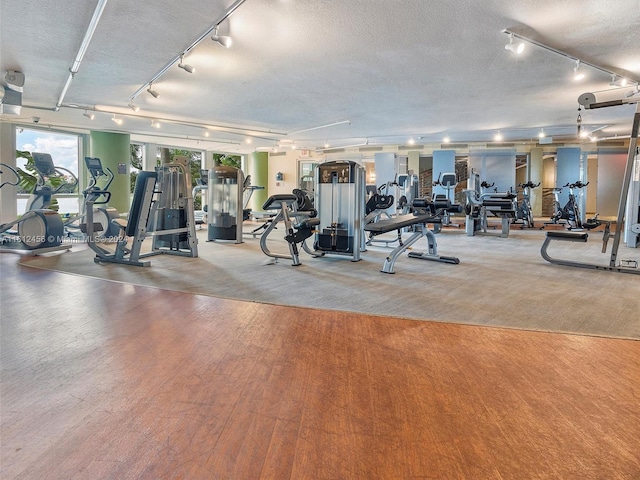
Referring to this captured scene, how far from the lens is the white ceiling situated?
12.8 ft

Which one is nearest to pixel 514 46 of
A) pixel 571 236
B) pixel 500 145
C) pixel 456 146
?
pixel 571 236

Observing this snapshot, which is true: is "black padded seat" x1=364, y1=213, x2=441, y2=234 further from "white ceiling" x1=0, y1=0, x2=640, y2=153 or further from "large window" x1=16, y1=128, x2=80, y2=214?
"large window" x1=16, y1=128, x2=80, y2=214

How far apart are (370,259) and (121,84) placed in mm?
4959

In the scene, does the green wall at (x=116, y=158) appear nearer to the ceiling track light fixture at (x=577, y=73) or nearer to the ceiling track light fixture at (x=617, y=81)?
the ceiling track light fixture at (x=577, y=73)

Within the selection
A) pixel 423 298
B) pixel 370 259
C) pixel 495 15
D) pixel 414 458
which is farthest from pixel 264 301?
pixel 495 15

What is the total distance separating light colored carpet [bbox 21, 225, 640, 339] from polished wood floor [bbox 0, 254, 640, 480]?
387 mm

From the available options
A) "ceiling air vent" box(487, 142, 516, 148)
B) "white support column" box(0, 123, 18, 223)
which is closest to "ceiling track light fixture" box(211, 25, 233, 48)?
"white support column" box(0, 123, 18, 223)

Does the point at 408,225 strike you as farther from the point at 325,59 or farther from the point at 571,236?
the point at 325,59

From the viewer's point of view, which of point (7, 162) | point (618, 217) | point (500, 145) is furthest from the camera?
point (500, 145)

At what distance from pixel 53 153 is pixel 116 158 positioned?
4.62 feet

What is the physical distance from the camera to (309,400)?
1701 mm

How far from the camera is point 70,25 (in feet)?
13.7

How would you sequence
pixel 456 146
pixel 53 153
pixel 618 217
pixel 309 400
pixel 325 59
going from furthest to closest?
pixel 456 146, pixel 53 153, pixel 325 59, pixel 618 217, pixel 309 400

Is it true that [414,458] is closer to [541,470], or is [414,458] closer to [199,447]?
[541,470]
